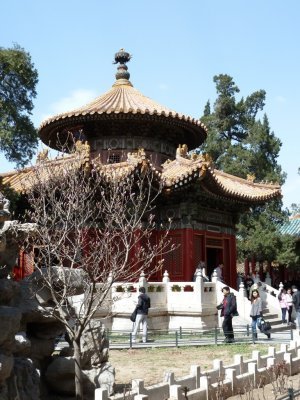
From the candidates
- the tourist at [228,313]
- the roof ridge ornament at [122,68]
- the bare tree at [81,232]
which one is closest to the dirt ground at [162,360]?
the tourist at [228,313]

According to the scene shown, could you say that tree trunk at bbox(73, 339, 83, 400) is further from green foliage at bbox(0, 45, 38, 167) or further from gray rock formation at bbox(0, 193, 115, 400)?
green foliage at bbox(0, 45, 38, 167)

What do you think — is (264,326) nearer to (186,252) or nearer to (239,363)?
(186,252)

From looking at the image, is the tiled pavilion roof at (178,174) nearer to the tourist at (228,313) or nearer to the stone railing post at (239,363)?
the tourist at (228,313)

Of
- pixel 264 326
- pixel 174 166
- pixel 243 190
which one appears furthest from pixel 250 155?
pixel 264 326

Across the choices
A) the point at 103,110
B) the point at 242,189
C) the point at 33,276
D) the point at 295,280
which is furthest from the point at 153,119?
the point at 295,280

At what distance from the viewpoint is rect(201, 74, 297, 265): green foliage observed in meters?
28.1

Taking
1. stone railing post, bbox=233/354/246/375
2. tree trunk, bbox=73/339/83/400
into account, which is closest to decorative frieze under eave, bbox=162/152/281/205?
stone railing post, bbox=233/354/246/375

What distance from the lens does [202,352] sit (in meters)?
11.7

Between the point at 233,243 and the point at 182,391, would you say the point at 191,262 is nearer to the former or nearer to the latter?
the point at 233,243

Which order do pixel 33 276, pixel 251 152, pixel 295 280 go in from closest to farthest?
pixel 33 276
pixel 251 152
pixel 295 280

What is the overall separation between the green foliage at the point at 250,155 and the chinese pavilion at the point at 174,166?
6.79m

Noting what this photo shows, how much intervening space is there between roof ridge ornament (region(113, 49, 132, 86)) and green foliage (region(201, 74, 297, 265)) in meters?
10.8

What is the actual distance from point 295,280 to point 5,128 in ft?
84.7

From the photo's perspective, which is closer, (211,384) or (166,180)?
(211,384)
